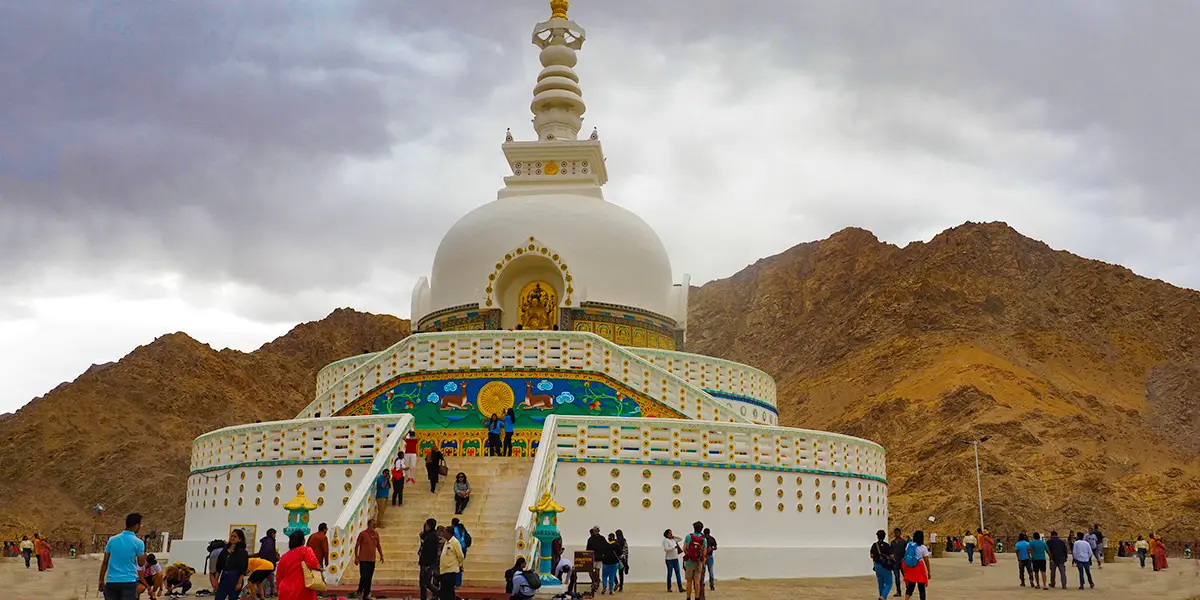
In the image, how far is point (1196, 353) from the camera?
266 ft

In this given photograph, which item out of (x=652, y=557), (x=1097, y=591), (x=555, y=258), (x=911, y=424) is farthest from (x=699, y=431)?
(x=911, y=424)

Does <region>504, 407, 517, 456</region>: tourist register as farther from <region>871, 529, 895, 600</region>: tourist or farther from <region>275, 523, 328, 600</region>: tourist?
<region>275, 523, 328, 600</region>: tourist

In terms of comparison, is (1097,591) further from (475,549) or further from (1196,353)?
(1196,353)

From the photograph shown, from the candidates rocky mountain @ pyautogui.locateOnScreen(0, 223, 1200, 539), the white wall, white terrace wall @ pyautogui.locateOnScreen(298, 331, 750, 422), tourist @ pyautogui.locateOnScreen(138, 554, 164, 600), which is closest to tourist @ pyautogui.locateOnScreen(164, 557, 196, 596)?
tourist @ pyautogui.locateOnScreen(138, 554, 164, 600)

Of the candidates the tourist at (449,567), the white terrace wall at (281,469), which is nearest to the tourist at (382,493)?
the white terrace wall at (281,469)

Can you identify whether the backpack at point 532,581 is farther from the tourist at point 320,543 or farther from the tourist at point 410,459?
the tourist at point 410,459

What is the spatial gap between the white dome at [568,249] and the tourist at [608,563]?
10.5 m

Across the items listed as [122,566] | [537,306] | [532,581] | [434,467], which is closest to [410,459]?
[434,467]

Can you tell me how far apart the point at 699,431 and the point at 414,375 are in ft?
18.8

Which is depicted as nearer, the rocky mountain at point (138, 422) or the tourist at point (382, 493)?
the tourist at point (382, 493)

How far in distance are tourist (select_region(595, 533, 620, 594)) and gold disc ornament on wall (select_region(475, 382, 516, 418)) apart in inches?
202

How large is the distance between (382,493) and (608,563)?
3.49 m

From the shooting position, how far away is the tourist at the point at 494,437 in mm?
19997

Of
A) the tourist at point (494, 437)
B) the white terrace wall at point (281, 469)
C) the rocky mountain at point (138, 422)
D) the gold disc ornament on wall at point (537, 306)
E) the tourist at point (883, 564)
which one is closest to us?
the tourist at point (883, 564)
